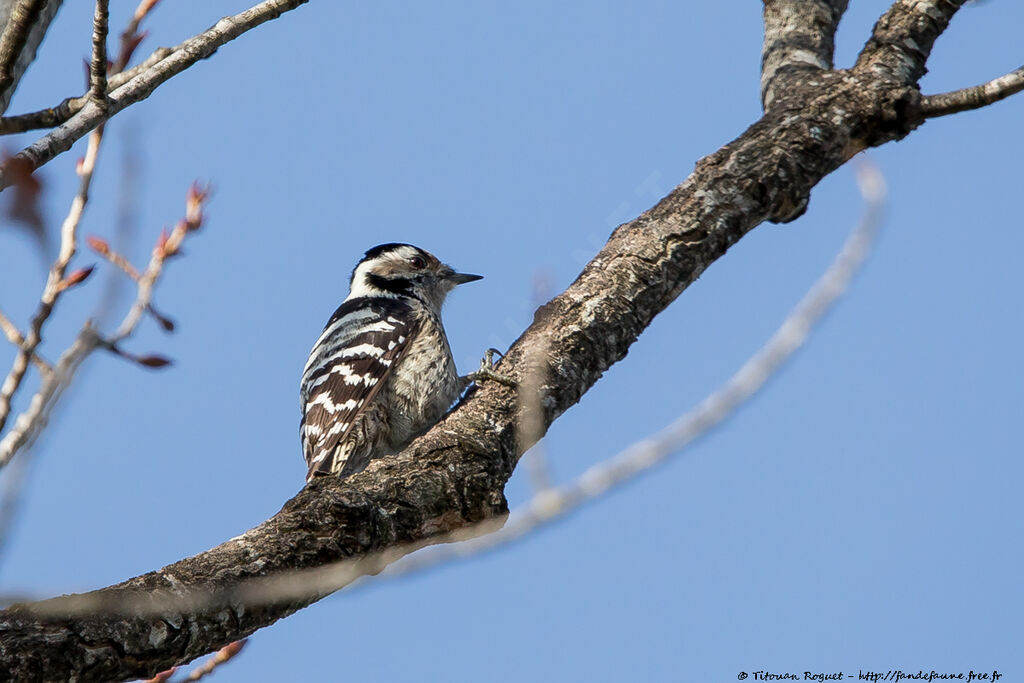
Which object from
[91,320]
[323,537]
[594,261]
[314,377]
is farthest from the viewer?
[314,377]

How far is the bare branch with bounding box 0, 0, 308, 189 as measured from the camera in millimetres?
2123

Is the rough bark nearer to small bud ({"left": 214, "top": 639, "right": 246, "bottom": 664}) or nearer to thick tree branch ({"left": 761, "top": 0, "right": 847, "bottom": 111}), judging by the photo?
thick tree branch ({"left": 761, "top": 0, "right": 847, "bottom": 111})

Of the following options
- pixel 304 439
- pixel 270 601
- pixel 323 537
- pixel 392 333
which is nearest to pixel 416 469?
pixel 323 537

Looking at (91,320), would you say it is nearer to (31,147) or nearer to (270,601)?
(31,147)

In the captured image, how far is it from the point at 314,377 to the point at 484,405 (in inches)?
86.6

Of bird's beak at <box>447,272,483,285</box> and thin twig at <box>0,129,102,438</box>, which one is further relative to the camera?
bird's beak at <box>447,272,483,285</box>

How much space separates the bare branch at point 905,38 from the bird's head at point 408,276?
127 inches

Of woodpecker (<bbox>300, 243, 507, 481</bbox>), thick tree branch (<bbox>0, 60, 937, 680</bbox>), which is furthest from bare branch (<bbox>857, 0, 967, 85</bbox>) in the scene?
woodpecker (<bbox>300, 243, 507, 481</bbox>)

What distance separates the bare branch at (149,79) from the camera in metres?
2.12

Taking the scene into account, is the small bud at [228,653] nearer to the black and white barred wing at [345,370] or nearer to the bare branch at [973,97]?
the black and white barred wing at [345,370]

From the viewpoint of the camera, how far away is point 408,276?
22.8 feet

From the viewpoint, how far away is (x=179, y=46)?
2.52m

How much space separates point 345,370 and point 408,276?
59.3 inches

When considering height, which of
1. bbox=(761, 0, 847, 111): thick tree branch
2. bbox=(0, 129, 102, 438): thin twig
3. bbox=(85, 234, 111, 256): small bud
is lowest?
bbox=(0, 129, 102, 438): thin twig
